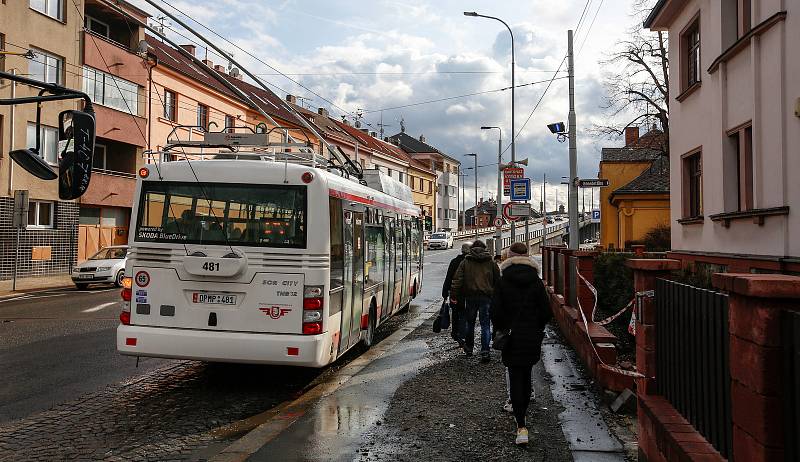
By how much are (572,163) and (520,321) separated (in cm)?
1344

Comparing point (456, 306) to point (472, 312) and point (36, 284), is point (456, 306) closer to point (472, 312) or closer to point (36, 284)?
point (472, 312)

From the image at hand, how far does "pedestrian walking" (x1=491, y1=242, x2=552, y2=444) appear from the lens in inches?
234

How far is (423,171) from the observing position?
86.7m

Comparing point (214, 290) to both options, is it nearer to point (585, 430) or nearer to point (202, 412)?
point (202, 412)

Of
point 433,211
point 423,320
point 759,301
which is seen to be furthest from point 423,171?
point 759,301

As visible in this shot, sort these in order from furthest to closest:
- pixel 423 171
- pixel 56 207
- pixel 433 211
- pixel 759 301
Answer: pixel 433 211
pixel 423 171
pixel 56 207
pixel 759 301

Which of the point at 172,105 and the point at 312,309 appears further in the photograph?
the point at 172,105

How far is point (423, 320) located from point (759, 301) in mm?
12160

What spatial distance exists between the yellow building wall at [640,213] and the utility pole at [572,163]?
14.3 m

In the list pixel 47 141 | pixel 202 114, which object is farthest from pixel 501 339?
pixel 202 114

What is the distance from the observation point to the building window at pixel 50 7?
1080 inches

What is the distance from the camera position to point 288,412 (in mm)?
6805

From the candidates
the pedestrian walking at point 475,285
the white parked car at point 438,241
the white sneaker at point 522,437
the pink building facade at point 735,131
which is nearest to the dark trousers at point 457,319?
the pedestrian walking at point 475,285

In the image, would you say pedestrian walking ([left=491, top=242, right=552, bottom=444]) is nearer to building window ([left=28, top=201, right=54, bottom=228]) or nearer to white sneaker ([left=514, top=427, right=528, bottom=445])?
white sneaker ([left=514, top=427, right=528, bottom=445])
